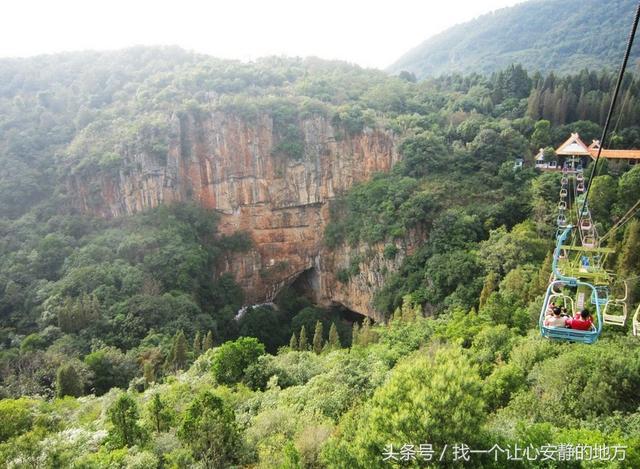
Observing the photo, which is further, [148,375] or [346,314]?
[346,314]

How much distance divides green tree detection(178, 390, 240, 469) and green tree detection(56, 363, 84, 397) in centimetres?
1323

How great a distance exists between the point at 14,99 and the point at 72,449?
56177 mm

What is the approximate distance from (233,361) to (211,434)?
9302 millimetres

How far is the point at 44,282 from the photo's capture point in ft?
120

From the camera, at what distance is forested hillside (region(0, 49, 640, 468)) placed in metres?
12.8

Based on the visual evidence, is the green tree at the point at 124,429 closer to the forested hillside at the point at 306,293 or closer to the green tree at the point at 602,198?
the forested hillside at the point at 306,293

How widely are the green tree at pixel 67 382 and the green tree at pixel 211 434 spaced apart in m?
13.2

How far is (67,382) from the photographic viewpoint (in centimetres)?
2384

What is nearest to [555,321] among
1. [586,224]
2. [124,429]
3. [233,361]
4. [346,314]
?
[586,224]

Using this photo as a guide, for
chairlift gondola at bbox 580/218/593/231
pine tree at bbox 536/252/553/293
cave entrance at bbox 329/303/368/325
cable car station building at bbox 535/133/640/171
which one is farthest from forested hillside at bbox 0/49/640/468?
chairlift gondola at bbox 580/218/593/231

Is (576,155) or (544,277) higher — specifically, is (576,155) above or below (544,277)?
above

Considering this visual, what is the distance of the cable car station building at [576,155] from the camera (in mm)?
34781

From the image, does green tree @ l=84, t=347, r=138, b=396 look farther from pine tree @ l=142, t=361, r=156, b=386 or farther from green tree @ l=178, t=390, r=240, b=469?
green tree @ l=178, t=390, r=240, b=469

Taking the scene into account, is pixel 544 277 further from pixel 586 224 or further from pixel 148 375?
pixel 148 375
